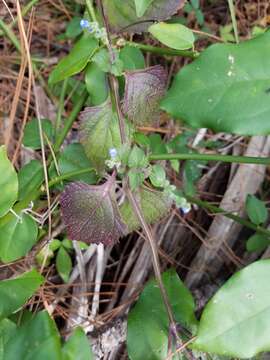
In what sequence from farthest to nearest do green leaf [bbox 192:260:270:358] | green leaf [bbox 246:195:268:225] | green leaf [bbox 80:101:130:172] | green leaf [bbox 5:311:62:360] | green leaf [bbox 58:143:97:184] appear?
green leaf [bbox 246:195:268:225]
green leaf [bbox 58:143:97:184]
green leaf [bbox 80:101:130:172]
green leaf [bbox 5:311:62:360]
green leaf [bbox 192:260:270:358]

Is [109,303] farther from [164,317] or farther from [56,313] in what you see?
[164,317]

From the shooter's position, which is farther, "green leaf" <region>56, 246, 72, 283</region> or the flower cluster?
"green leaf" <region>56, 246, 72, 283</region>

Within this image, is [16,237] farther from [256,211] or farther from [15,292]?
[256,211]

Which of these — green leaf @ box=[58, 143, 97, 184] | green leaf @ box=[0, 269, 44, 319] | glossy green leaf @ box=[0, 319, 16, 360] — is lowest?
glossy green leaf @ box=[0, 319, 16, 360]

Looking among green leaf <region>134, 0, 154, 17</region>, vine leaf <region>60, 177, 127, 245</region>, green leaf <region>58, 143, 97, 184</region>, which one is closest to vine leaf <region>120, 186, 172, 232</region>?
vine leaf <region>60, 177, 127, 245</region>

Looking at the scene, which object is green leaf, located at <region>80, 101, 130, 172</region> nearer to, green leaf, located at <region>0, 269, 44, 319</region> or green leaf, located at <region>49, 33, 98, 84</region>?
green leaf, located at <region>49, 33, 98, 84</region>

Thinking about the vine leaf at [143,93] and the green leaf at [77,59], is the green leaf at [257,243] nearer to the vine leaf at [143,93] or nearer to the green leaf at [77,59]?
the vine leaf at [143,93]
